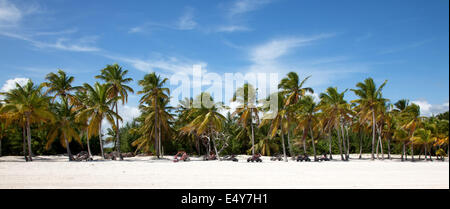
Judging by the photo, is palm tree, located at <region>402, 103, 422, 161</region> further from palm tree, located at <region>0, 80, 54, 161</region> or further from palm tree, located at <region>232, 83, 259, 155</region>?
palm tree, located at <region>0, 80, 54, 161</region>

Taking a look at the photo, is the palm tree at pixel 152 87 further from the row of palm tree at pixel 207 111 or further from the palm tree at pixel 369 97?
the palm tree at pixel 369 97

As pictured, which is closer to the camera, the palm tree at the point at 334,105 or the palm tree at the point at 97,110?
the palm tree at the point at 97,110

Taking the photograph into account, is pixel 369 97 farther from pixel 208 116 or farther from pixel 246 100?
pixel 208 116

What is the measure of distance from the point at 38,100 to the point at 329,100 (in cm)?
2440

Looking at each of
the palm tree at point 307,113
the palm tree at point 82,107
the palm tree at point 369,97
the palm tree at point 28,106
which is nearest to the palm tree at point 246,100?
the palm tree at point 307,113

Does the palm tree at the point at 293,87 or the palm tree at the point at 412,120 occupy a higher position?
the palm tree at the point at 293,87

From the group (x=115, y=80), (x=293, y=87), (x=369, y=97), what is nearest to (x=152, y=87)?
(x=115, y=80)

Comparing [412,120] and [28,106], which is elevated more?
[28,106]

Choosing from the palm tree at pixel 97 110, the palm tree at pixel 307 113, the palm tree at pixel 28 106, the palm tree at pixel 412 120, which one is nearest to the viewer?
the palm tree at pixel 28 106

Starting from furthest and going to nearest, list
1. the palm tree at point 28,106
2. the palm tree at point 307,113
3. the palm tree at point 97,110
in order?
1. the palm tree at point 307,113
2. the palm tree at point 97,110
3. the palm tree at point 28,106

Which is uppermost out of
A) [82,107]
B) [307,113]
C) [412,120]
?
[82,107]
